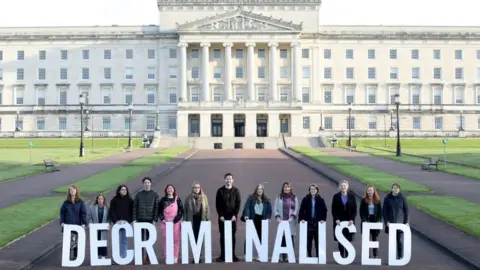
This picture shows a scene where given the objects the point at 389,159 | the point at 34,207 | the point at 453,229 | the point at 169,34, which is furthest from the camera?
the point at 169,34

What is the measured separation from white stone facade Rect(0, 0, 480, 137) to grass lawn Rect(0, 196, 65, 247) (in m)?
77.9

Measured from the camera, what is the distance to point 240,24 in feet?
342

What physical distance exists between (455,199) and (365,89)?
85.8 m

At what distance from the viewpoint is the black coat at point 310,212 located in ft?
51.0

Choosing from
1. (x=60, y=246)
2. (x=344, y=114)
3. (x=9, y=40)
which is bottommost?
(x=60, y=246)

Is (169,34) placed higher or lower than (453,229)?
higher

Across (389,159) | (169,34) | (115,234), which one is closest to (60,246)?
(115,234)

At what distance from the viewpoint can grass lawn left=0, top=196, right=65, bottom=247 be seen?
1898 cm

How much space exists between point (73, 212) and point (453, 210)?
1513 cm

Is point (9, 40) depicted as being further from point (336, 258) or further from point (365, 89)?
point (336, 258)

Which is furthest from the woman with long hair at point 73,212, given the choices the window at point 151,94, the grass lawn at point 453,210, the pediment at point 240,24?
the window at point 151,94

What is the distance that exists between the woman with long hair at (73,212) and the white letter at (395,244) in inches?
313

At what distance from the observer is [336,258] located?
49.9 ft

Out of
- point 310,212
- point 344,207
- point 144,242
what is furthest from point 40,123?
point 344,207
